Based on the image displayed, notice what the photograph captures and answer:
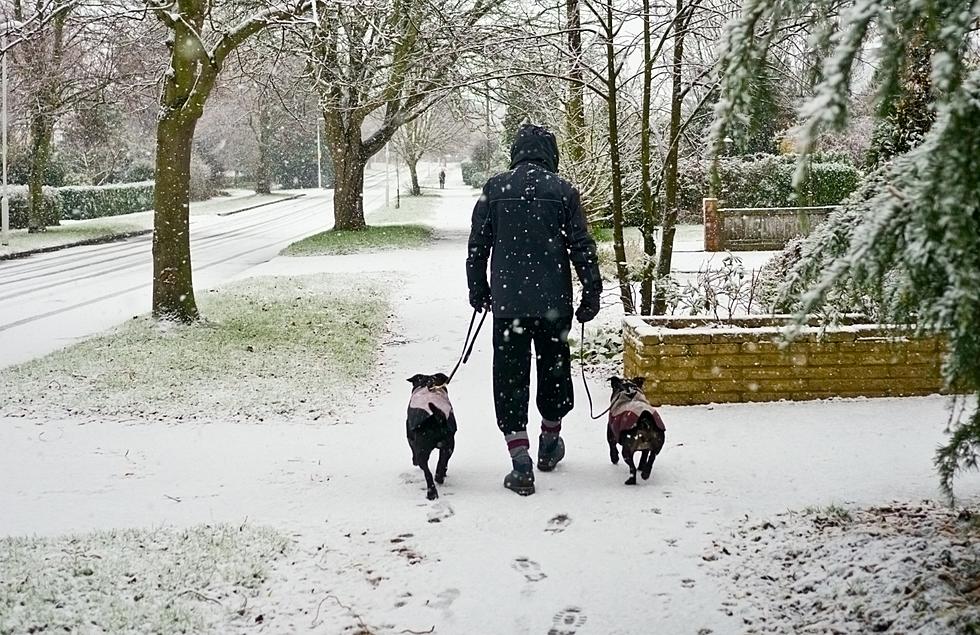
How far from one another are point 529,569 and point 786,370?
363 centimetres

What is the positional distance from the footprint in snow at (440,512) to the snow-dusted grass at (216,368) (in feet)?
8.03

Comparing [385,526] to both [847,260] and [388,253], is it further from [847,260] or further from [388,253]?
[388,253]

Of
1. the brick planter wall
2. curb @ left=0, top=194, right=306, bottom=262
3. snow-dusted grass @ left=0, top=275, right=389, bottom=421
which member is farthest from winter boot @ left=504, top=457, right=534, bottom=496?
curb @ left=0, top=194, right=306, bottom=262

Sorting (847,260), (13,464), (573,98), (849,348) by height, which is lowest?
(13,464)

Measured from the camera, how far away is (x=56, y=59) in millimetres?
25578

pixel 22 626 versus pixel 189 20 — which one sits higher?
pixel 189 20

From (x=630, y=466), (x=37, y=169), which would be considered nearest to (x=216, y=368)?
(x=630, y=466)

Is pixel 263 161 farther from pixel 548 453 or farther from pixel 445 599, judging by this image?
pixel 445 599

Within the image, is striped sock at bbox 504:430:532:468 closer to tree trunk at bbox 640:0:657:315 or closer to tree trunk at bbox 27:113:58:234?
tree trunk at bbox 640:0:657:315

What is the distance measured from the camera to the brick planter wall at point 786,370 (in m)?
6.68

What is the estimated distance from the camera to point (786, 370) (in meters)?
6.73

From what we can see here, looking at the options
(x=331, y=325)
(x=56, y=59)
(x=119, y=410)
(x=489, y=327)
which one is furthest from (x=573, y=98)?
(x=56, y=59)

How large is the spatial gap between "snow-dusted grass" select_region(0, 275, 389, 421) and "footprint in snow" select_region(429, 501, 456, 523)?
2.45 metres

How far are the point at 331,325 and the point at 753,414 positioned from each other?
5737 mm
